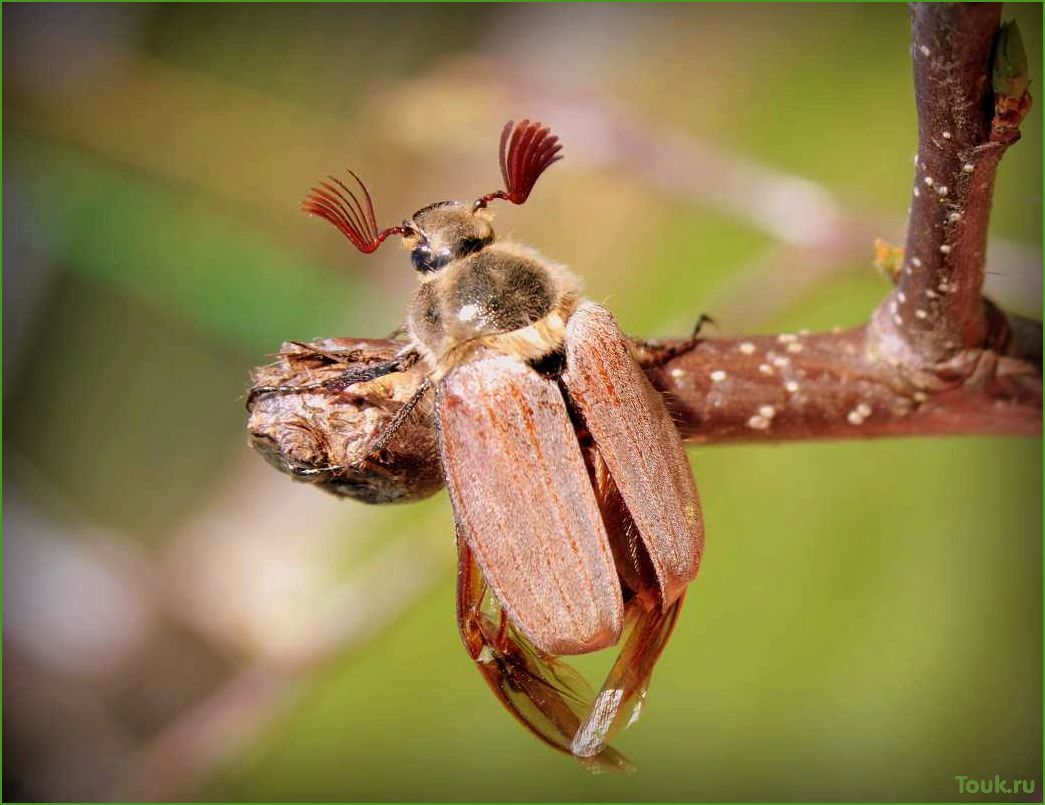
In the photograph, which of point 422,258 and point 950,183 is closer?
point 950,183

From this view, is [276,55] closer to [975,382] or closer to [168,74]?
[168,74]

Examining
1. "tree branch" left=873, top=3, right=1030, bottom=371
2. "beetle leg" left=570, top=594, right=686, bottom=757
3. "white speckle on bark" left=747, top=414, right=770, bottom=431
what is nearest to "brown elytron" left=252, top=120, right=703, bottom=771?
"beetle leg" left=570, top=594, right=686, bottom=757

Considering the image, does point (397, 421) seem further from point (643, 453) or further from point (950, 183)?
point (950, 183)

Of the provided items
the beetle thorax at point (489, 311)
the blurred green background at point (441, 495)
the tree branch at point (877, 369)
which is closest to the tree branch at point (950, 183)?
the tree branch at point (877, 369)

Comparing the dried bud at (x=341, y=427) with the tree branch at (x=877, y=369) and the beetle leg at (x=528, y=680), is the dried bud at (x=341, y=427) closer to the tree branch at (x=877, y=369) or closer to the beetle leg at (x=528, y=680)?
the tree branch at (x=877, y=369)

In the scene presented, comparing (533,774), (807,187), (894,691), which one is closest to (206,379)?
(533,774)

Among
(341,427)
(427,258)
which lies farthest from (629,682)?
(427,258)
